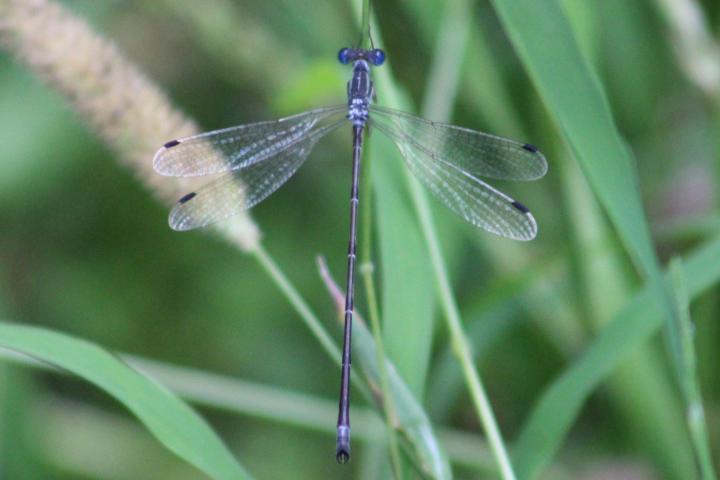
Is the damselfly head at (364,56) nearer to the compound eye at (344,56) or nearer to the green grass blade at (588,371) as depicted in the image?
the compound eye at (344,56)

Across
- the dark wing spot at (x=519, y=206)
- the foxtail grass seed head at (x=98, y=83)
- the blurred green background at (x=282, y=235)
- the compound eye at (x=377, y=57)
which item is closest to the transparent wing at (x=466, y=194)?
the dark wing spot at (x=519, y=206)

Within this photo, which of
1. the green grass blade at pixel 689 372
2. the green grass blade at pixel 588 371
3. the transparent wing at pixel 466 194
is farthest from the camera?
the transparent wing at pixel 466 194

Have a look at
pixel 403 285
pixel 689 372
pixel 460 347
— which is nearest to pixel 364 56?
pixel 403 285

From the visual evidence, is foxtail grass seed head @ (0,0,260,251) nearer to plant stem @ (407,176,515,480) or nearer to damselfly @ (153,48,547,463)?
damselfly @ (153,48,547,463)

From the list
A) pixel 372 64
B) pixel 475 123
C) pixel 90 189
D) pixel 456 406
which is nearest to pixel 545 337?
pixel 456 406

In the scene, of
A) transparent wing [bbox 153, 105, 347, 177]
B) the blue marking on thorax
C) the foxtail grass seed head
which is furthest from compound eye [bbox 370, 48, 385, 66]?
the foxtail grass seed head

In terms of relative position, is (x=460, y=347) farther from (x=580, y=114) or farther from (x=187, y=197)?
(x=187, y=197)
